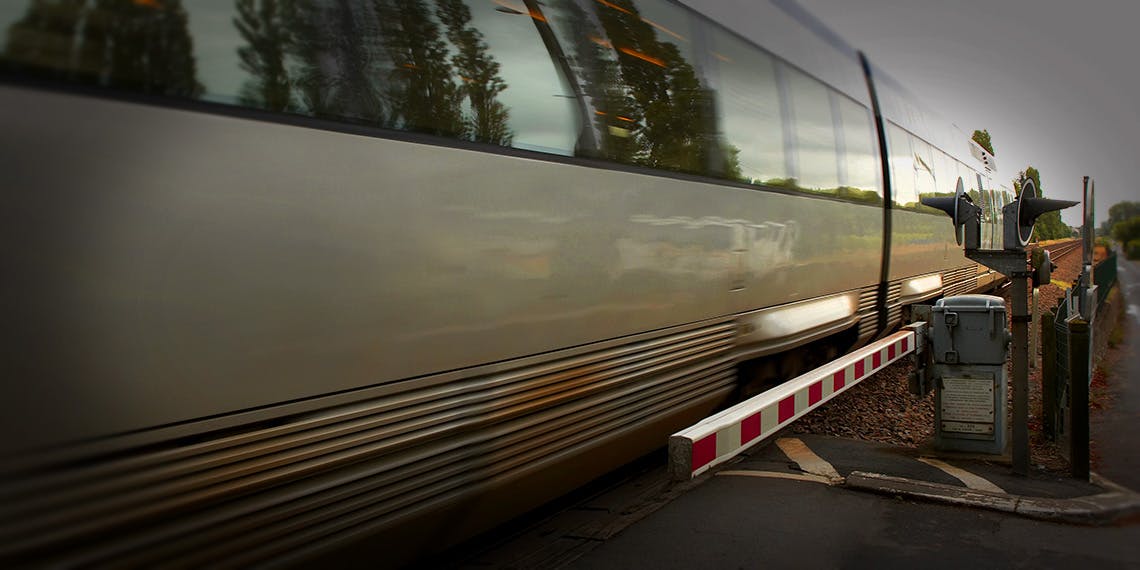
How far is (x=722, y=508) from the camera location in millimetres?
4656

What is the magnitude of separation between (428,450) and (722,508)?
2211 mm

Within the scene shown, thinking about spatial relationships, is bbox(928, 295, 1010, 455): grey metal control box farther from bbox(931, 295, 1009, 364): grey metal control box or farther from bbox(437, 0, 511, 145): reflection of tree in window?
bbox(437, 0, 511, 145): reflection of tree in window

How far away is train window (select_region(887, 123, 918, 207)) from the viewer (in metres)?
9.17

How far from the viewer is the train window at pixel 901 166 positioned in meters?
9.17

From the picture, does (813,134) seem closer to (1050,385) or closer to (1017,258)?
(1017,258)

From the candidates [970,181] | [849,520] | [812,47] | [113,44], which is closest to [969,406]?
[849,520]

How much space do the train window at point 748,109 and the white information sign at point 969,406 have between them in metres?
1.79

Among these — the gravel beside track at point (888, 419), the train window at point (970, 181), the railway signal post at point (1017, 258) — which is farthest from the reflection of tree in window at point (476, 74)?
the train window at point (970, 181)

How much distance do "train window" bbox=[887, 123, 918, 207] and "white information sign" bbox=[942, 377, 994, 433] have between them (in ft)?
11.5

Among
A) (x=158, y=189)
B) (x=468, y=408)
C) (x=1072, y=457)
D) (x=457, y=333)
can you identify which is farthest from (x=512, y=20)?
(x=1072, y=457)

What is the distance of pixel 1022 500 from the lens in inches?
179

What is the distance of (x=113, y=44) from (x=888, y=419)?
6.34 m

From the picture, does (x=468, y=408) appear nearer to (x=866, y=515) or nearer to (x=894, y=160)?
(x=866, y=515)

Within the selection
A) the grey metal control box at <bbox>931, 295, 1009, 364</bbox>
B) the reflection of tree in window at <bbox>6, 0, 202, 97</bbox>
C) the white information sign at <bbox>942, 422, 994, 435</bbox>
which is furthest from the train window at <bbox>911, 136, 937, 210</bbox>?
the reflection of tree in window at <bbox>6, 0, 202, 97</bbox>
